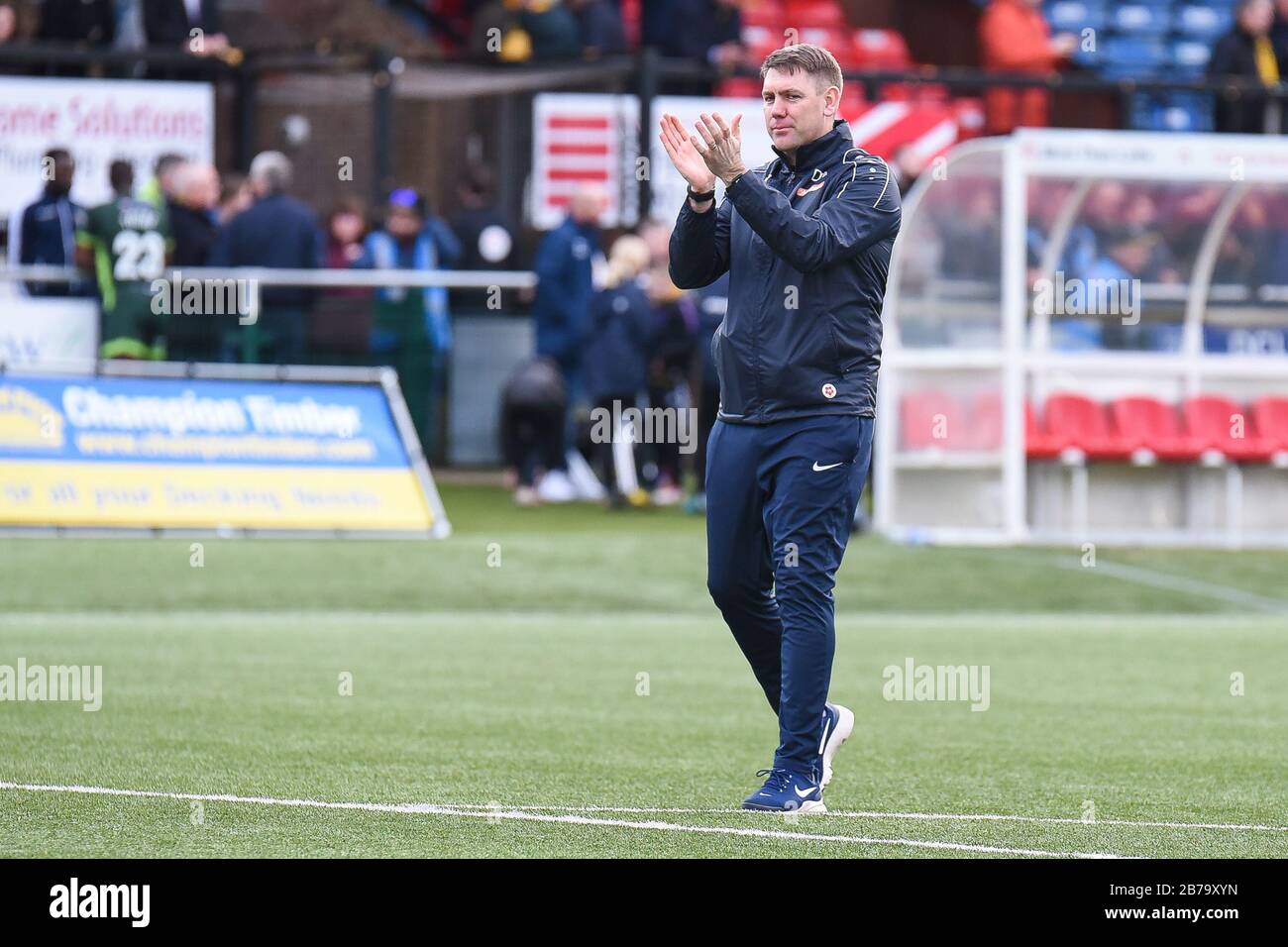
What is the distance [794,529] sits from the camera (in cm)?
761

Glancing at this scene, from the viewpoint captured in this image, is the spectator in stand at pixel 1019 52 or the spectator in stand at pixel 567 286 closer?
the spectator in stand at pixel 567 286

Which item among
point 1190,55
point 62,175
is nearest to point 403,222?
point 62,175

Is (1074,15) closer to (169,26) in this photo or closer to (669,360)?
(669,360)

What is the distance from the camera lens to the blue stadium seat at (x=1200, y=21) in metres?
31.8

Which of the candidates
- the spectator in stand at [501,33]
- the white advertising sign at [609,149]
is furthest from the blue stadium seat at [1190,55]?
the white advertising sign at [609,149]

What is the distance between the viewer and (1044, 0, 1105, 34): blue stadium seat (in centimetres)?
3119

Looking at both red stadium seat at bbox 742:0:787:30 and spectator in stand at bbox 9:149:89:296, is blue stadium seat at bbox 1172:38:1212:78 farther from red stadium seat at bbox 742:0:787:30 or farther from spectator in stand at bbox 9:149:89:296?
spectator in stand at bbox 9:149:89:296

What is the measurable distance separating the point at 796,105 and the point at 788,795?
219 centimetres

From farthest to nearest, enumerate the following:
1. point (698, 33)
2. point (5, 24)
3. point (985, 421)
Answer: point (698, 33) → point (5, 24) → point (985, 421)

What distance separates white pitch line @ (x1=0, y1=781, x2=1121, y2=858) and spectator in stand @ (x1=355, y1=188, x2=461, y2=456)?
13.4 m

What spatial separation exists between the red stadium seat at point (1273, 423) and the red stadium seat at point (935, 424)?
2550 mm

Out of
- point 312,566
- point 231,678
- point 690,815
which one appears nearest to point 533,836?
point 690,815

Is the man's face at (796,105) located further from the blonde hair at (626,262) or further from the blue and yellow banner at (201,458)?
the blonde hair at (626,262)
